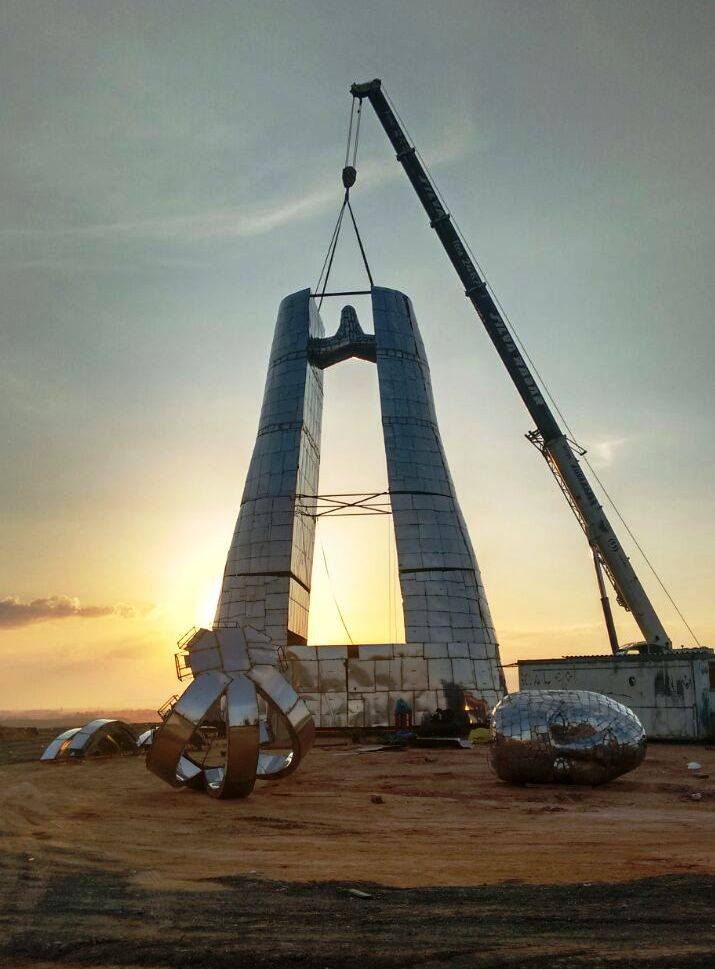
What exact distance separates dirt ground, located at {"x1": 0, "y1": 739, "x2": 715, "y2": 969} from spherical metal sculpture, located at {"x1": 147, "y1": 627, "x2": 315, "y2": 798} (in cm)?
71

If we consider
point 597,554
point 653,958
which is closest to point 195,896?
point 653,958

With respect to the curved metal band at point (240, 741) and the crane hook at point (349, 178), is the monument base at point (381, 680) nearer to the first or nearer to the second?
the curved metal band at point (240, 741)

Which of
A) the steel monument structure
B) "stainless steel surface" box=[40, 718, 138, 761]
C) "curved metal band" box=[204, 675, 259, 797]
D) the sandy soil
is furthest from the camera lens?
the steel monument structure

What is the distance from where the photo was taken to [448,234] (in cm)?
4434

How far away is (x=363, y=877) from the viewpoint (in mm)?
9023

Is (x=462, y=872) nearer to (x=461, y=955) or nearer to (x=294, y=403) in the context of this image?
(x=461, y=955)

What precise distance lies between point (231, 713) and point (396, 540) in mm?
20637

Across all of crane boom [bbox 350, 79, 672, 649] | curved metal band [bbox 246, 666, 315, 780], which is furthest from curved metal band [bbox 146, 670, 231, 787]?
crane boom [bbox 350, 79, 672, 649]

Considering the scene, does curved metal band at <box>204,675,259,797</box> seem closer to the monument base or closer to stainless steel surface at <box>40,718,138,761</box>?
stainless steel surface at <box>40,718,138,761</box>

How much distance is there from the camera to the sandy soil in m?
9.46

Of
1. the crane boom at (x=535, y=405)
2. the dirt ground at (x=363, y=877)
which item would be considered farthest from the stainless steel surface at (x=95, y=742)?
the crane boom at (x=535, y=405)

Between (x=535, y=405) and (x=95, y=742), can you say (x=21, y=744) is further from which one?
(x=535, y=405)

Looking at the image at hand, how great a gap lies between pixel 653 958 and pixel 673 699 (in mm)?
28670

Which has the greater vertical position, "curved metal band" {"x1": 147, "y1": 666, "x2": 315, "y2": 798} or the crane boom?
the crane boom
